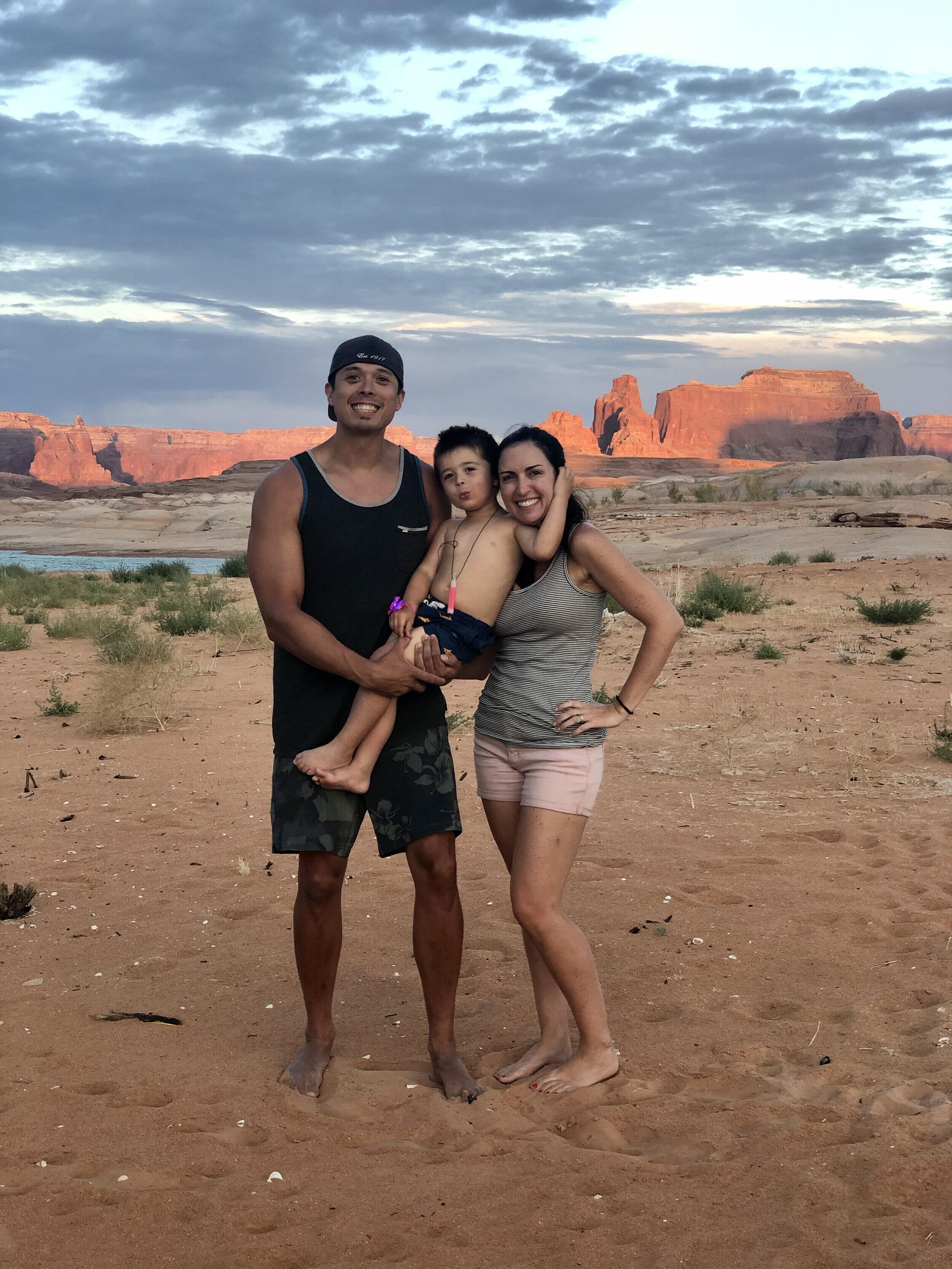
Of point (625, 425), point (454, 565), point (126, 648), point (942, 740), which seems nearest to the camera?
point (454, 565)

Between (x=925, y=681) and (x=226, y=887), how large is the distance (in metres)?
6.86

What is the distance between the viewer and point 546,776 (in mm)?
3164

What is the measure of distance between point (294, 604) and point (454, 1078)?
1.55m

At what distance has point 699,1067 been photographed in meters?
3.46

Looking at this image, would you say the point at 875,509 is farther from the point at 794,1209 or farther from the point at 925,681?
the point at 794,1209

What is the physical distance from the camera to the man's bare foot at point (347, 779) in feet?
10.3

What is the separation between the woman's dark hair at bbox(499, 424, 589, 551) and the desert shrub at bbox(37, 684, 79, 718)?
6.95 m

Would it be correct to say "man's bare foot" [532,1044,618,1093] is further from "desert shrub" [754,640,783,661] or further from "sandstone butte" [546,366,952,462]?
"sandstone butte" [546,366,952,462]

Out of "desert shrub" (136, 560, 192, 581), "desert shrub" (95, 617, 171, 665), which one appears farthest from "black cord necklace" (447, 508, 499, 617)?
"desert shrub" (136, 560, 192, 581)

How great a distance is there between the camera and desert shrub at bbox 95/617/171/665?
10.4 m


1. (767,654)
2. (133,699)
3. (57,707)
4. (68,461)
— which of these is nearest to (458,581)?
(133,699)

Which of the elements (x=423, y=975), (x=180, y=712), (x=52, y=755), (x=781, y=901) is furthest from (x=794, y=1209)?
(x=180, y=712)

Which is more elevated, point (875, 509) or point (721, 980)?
point (875, 509)

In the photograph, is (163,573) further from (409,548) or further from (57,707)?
(409,548)
